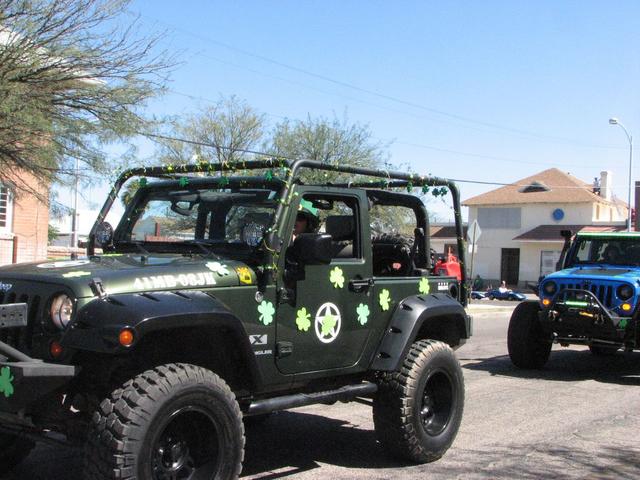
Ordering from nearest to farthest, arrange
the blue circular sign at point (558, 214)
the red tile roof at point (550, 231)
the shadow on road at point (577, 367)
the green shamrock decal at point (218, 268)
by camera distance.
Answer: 1. the green shamrock decal at point (218, 268)
2. the shadow on road at point (577, 367)
3. the red tile roof at point (550, 231)
4. the blue circular sign at point (558, 214)

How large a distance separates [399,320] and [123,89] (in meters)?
9.07

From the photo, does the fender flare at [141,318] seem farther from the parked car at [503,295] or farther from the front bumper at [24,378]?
the parked car at [503,295]

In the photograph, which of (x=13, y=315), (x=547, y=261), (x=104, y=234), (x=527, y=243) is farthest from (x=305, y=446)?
(x=527, y=243)

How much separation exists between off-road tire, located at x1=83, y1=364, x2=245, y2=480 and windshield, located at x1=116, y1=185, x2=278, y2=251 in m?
1.04

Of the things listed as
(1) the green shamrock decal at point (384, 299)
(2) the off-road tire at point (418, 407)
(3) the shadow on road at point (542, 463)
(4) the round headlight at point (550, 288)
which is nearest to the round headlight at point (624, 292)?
(4) the round headlight at point (550, 288)

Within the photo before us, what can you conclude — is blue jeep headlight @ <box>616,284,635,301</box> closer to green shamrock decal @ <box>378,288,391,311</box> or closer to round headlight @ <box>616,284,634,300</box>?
round headlight @ <box>616,284,634,300</box>

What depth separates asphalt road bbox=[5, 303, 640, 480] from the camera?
5.20 m

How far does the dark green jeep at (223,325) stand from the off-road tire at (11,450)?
0.04 feet

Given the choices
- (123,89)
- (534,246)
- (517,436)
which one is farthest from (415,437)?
(534,246)

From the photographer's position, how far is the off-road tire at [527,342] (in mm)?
10391

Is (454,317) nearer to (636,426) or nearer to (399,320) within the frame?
(399,320)

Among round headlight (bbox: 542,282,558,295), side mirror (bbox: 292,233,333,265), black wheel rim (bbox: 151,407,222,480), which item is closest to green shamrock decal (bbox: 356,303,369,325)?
side mirror (bbox: 292,233,333,265)

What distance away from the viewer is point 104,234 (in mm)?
5340

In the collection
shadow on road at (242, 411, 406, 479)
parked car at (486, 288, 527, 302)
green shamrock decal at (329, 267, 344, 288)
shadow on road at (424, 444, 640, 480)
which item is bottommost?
shadow on road at (242, 411, 406, 479)
